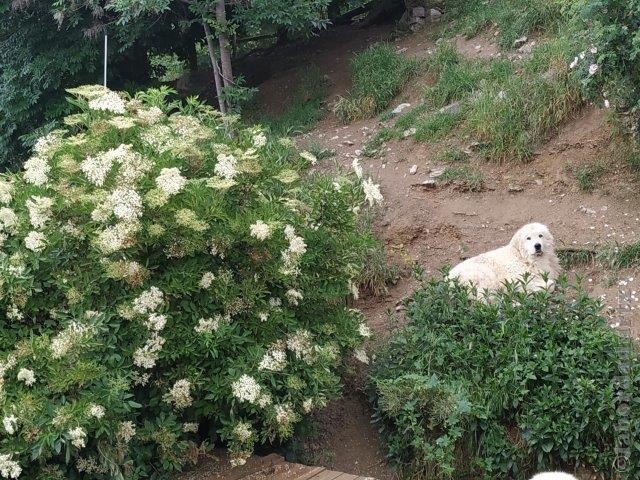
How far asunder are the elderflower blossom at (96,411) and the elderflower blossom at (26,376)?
0.41m

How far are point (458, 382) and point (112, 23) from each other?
23.3 feet

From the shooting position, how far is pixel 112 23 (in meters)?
9.62

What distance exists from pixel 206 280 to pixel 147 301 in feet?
1.27

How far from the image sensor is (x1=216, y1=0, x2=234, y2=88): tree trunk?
30.5 feet

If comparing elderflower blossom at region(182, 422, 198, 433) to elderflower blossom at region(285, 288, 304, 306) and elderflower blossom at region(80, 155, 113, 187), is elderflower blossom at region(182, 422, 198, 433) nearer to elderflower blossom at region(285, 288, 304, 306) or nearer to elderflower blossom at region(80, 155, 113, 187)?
elderflower blossom at region(285, 288, 304, 306)

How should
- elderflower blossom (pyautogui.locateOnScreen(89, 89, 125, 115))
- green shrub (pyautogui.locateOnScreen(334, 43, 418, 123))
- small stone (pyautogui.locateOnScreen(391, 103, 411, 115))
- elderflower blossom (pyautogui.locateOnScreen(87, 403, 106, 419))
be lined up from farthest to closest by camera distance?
green shrub (pyautogui.locateOnScreen(334, 43, 418, 123)), small stone (pyautogui.locateOnScreen(391, 103, 411, 115)), elderflower blossom (pyautogui.locateOnScreen(89, 89, 125, 115)), elderflower blossom (pyautogui.locateOnScreen(87, 403, 106, 419))

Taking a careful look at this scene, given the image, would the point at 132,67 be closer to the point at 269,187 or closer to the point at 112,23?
the point at 112,23

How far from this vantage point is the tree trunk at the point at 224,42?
928 cm

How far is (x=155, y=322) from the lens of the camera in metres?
4.15

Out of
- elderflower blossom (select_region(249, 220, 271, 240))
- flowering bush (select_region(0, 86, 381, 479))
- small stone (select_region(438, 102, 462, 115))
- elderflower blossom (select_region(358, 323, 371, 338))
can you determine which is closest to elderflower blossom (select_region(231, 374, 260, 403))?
flowering bush (select_region(0, 86, 381, 479))

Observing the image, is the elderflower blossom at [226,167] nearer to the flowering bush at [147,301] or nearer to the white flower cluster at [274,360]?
the flowering bush at [147,301]

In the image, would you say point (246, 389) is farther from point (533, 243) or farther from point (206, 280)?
point (533, 243)

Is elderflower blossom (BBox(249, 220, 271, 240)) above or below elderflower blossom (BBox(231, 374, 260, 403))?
above

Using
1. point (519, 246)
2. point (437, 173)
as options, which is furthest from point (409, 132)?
point (519, 246)
